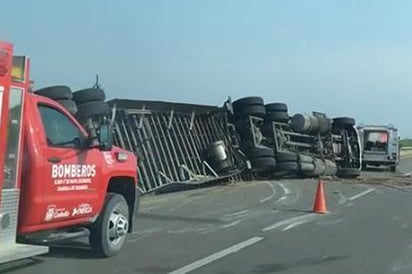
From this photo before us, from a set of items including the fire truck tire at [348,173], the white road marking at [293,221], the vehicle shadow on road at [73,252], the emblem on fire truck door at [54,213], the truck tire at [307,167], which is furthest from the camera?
the fire truck tire at [348,173]

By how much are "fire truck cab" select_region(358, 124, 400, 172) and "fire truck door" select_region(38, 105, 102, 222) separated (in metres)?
35.4

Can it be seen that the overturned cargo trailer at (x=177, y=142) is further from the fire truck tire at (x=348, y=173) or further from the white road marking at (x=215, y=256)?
the white road marking at (x=215, y=256)

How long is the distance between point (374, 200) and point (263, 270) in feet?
40.9

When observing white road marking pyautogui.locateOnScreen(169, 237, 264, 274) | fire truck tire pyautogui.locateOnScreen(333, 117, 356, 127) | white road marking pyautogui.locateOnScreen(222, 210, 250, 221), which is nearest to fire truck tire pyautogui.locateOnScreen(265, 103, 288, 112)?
fire truck tire pyautogui.locateOnScreen(333, 117, 356, 127)

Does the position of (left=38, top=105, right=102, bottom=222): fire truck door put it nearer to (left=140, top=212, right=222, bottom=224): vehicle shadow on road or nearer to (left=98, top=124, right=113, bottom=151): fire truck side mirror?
(left=98, top=124, right=113, bottom=151): fire truck side mirror

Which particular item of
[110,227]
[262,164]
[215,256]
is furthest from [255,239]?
[262,164]

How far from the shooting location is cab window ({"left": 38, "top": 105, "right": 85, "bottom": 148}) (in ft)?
29.1

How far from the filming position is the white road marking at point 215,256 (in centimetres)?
948

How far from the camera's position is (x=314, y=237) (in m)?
13.0

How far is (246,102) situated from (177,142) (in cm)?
524

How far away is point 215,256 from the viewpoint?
10586 millimetres

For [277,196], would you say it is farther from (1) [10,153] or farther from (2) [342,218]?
(1) [10,153]

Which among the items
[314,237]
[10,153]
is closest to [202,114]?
[314,237]

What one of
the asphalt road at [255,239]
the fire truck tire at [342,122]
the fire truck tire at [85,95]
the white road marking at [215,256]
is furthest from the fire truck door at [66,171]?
the fire truck tire at [342,122]
